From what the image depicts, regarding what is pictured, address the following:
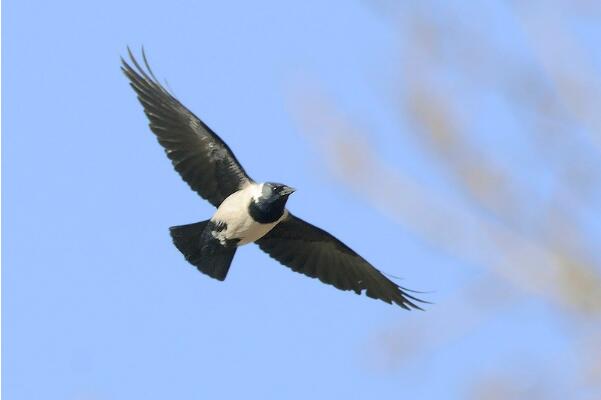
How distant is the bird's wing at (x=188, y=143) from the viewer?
9.79 m

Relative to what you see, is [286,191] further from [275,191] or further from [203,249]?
[203,249]

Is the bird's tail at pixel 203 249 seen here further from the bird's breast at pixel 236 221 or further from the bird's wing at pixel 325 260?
the bird's wing at pixel 325 260

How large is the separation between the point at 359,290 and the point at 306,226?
0.93 metres

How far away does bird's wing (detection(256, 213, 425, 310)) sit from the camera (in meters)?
10.5

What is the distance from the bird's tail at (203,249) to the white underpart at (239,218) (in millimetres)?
107

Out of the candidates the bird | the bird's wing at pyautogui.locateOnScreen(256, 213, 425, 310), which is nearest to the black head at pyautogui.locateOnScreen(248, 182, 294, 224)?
the bird

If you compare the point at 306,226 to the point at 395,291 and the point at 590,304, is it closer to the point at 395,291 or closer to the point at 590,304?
the point at 395,291

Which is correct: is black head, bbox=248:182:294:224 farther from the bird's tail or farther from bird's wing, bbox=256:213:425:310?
bird's wing, bbox=256:213:425:310

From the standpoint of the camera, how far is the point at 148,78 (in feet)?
32.4

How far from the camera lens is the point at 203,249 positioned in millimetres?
9664

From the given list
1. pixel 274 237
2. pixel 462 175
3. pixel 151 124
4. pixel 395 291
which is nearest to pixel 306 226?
pixel 274 237

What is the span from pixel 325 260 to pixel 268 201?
144 centimetres

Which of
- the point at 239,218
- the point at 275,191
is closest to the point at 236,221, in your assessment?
the point at 239,218

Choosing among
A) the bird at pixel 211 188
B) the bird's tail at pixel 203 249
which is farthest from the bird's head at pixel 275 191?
the bird's tail at pixel 203 249
